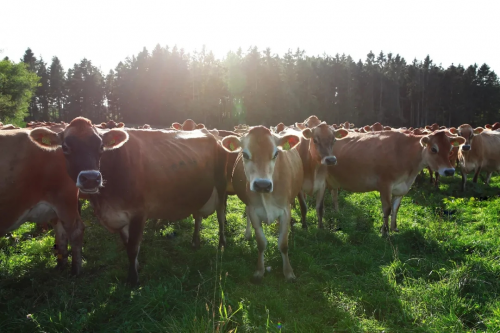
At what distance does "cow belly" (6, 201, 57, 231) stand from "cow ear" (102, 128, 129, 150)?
1.45 metres

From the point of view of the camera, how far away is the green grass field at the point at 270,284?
12.4 feet

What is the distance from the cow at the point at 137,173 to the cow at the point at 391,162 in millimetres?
3564

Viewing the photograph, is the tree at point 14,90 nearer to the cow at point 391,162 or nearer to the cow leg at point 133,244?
the cow leg at point 133,244

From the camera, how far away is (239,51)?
173 ft

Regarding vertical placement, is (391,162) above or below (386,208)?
above

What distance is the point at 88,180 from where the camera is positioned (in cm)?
400

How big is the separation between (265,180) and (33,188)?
3.48 metres

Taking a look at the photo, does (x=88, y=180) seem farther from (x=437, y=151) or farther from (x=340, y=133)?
(x=437, y=151)

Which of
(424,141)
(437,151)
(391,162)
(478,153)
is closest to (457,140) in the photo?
(437,151)

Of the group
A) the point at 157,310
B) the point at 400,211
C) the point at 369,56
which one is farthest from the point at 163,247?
the point at 369,56

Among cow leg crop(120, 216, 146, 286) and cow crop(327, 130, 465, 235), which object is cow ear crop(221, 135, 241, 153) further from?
cow crop(327, 130, 465, 235)

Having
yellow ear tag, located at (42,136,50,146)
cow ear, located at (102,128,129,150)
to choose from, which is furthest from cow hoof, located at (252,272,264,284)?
yellow ear tag, located at (42,136,50,146)

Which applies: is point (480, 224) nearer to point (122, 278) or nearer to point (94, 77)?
point (122, 278)

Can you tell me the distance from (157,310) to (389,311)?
9.64ft
